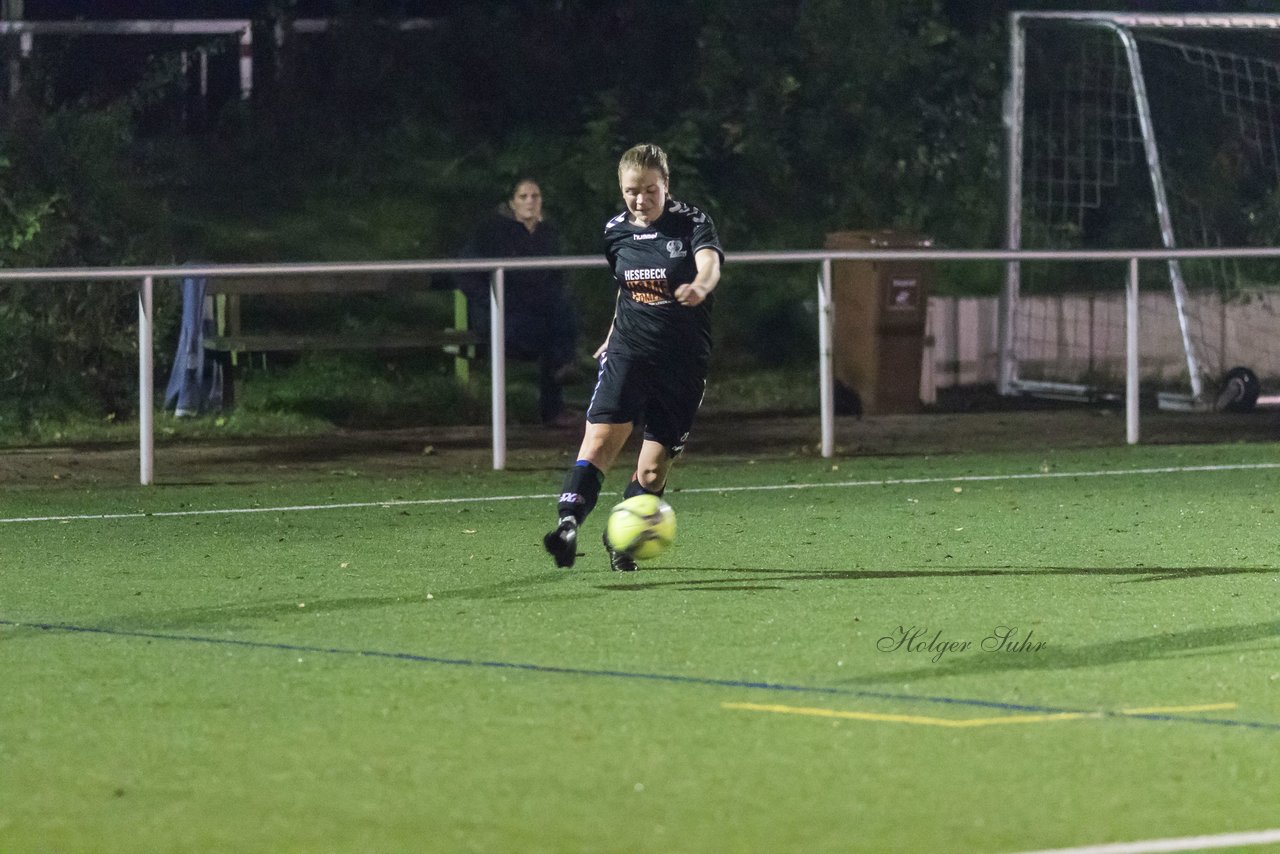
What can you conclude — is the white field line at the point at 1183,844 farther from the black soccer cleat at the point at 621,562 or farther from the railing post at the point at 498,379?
the railing post at the point at 498,379

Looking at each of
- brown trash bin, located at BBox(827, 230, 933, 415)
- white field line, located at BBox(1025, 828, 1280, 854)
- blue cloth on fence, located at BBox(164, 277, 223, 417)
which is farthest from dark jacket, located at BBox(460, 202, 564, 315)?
white field line, located at BBox(1025, 828, 1280, 854)

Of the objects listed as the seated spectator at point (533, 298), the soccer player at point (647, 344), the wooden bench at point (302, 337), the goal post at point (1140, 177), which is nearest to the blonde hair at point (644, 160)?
the soccer player at point (647, 344)

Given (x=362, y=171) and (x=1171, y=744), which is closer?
(x=1171, y=744)

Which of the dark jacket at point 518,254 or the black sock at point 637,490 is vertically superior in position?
the dark jacket at point 518,254

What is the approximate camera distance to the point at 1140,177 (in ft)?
81.5

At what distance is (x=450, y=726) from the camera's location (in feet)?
22.4

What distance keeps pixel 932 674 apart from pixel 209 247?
15548 millimetres

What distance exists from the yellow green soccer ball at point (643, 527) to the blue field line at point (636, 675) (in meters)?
1.79

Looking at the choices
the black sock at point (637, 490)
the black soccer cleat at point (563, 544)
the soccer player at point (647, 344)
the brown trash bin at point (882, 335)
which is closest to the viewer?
the black soccer cleat at point (563, 544)

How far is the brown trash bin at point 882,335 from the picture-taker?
18.6m

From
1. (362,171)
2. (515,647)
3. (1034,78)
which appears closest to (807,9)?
(1034,78)

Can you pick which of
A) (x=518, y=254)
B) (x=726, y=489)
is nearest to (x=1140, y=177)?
(x=518, y=254)

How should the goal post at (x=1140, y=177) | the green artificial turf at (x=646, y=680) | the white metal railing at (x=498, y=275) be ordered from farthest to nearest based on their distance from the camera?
the goal post at (x=1140, y=177) → the white metal railing at (x=498, y=275) → the green artificial turf at (x=646, y=680)

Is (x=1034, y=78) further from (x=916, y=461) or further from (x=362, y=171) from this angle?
(x=916, y=461)
